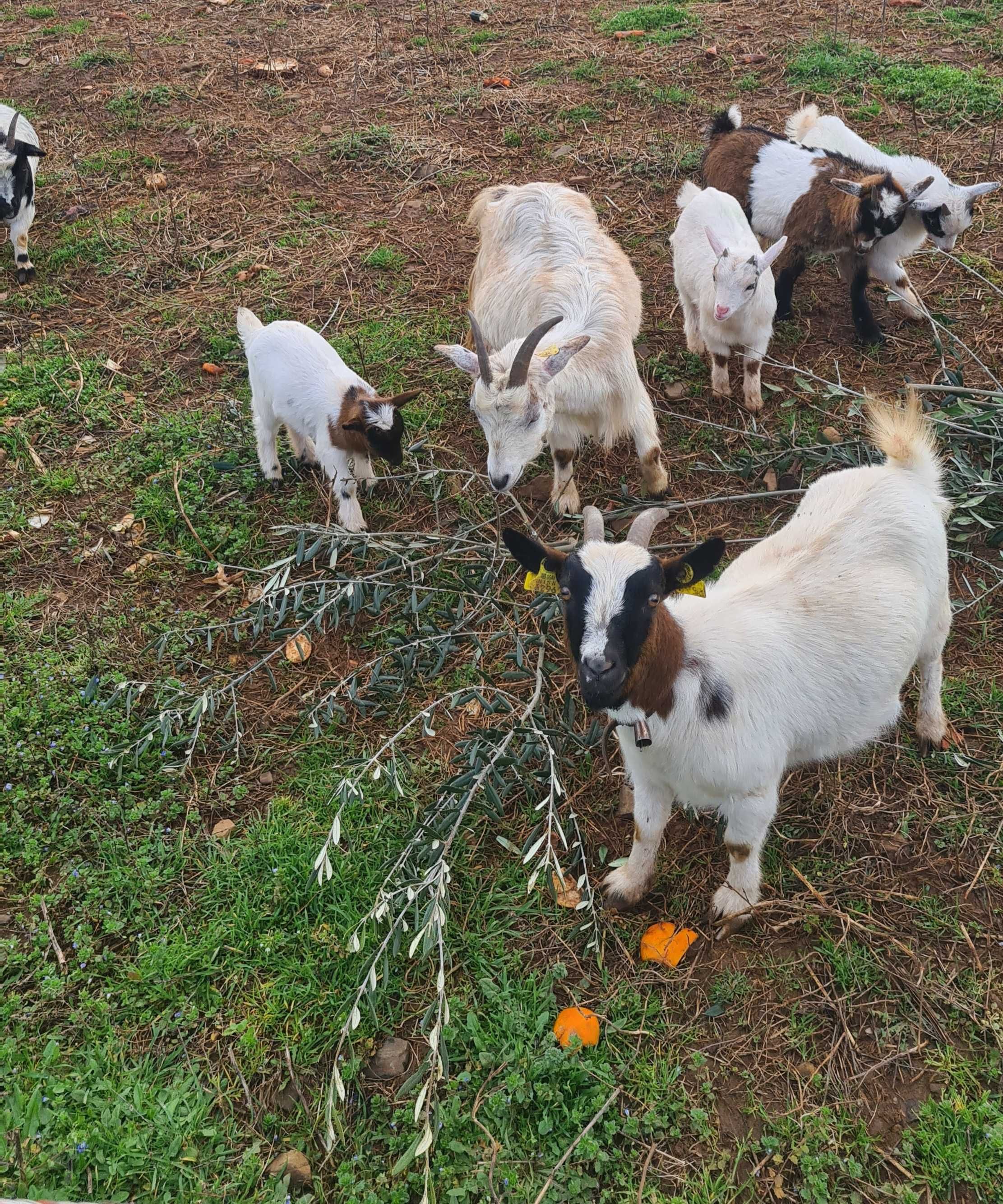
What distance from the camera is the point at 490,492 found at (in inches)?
190

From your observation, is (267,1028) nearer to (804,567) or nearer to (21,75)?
(804,567)

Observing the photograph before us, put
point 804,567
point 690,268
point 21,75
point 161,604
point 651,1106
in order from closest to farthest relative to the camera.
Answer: point 651,1106, point 804,567, point 161,604, point 690,268, point 21,75

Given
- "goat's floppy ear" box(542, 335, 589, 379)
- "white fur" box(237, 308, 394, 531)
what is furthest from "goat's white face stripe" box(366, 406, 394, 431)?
"goat's floppy ear" box(542, 335, 589, 379)

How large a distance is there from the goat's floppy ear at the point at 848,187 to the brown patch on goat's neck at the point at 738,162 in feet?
2.24

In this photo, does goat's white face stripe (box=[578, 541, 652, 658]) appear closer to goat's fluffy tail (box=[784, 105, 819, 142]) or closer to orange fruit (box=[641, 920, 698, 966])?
orange fruit (box=[641, 920, 698, 966])

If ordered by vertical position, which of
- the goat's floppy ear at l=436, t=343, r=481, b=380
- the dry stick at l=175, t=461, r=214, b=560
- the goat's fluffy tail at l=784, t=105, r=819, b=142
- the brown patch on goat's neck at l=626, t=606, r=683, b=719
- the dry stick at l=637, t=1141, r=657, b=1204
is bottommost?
the dry stick at l=637, t=1141, r=657, b=1204

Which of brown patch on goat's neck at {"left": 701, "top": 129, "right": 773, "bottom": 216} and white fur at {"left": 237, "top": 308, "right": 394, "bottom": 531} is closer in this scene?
white fur at {"left": 237, "top": 308, "right": 394, "bottom": 531}

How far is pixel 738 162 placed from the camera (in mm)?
6070

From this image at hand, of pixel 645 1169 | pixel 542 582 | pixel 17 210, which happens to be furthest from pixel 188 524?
pixel 17 210

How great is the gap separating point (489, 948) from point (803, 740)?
1303 mm

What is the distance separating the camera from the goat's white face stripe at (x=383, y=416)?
4367 millimetres

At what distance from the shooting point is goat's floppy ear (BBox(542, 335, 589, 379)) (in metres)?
4.18

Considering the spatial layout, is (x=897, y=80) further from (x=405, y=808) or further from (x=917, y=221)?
(x=405, y=808)

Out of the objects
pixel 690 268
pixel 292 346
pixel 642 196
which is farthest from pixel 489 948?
pixel 642 196
